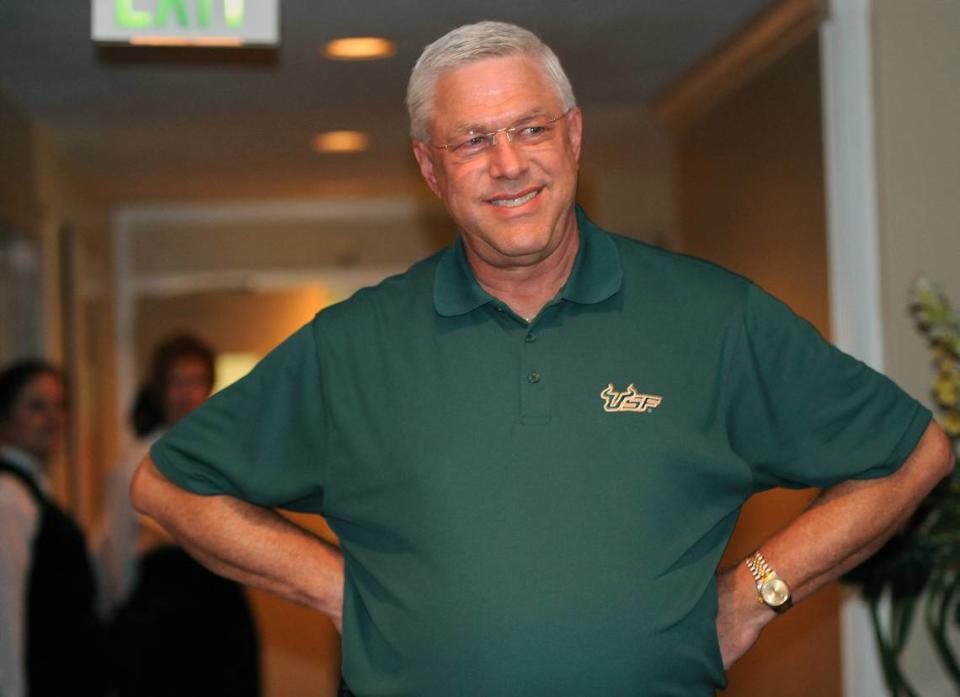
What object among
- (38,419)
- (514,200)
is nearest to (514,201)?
(514,200)

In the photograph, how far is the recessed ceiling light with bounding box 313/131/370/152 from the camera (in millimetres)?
6059

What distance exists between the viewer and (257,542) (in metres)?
1.86

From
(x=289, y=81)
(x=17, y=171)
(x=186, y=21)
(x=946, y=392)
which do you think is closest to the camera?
(x=186, y=21)

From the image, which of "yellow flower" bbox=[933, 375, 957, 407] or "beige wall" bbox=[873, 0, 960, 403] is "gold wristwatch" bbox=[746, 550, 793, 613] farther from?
"beige wall" bbox=[873, 0, 960, 403]

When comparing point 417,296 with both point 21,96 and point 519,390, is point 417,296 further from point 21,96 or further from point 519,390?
point 21,96

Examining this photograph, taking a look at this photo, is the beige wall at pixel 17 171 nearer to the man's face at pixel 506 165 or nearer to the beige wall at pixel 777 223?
the beige wall at pixel 777 223

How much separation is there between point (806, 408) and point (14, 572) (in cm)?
237

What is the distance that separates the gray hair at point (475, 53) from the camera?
1772 millimetres

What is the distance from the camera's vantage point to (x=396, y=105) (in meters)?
5.48

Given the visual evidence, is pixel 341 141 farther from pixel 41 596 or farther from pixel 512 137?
pixel 512 137

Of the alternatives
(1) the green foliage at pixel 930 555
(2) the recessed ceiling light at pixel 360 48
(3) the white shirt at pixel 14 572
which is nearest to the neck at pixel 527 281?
(1) the green foliage at pixel 930 555

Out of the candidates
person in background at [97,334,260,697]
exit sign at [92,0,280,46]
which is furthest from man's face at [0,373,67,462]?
exit sign at [92,0,280,46]

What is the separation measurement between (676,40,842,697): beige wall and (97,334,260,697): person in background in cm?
167

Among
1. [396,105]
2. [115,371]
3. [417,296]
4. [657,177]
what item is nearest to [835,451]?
[417,296]
